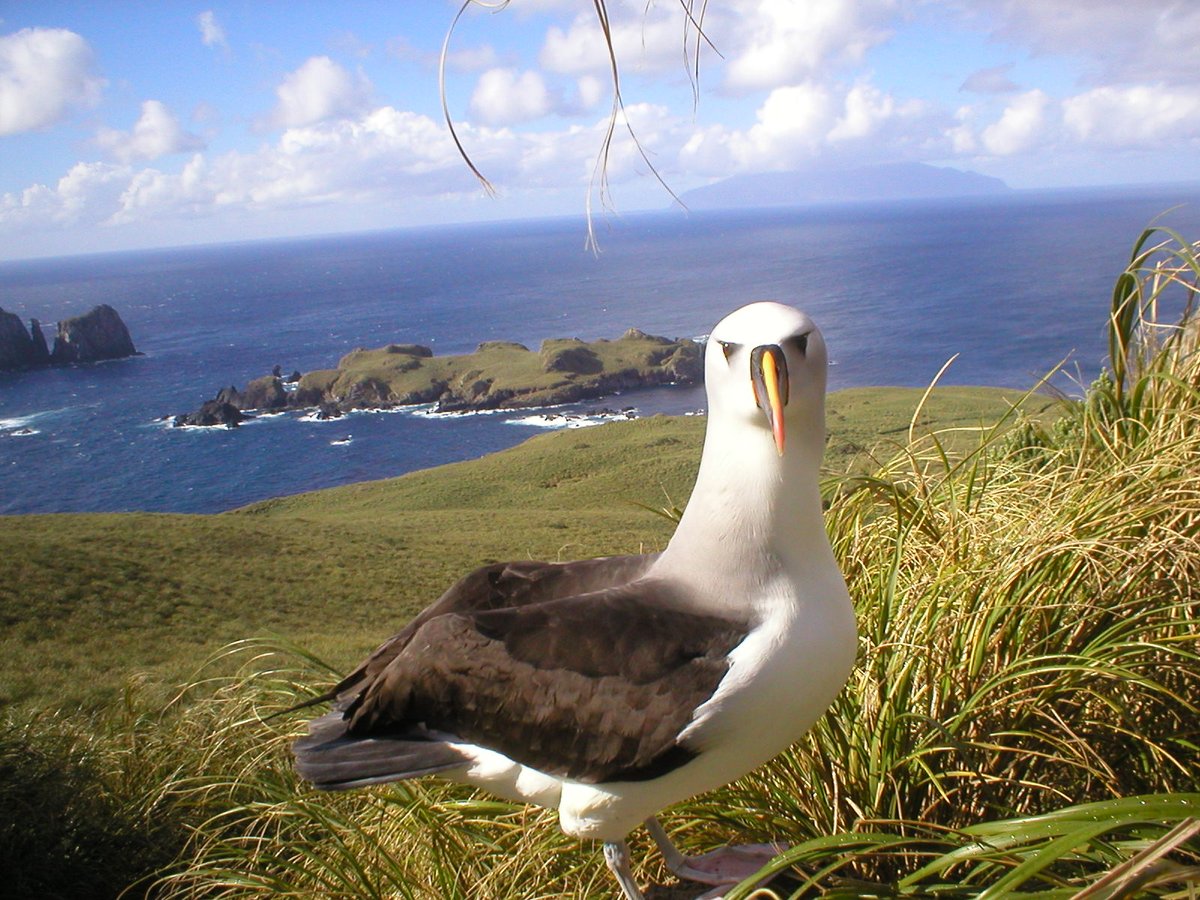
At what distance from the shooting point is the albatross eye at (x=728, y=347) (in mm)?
2568

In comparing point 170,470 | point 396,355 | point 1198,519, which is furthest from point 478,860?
point 396,355

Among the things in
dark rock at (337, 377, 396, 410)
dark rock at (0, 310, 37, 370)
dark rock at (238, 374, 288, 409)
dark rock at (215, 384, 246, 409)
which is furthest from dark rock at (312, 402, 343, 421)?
dark rock at (0, 310, 37, 370)

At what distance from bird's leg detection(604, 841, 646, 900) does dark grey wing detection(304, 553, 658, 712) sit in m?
0.82

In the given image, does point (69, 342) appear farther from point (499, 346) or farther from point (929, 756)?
point (929, 756)

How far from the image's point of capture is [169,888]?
421cm

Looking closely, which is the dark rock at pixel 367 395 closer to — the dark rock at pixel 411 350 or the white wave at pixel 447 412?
the white wave at pixel 447 412

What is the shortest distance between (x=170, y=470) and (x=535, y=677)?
80670 millimetres

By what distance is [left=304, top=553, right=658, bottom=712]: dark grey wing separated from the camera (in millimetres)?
3232

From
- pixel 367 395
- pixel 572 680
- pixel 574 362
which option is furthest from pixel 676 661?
pixel 367 395

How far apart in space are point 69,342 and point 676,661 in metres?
139

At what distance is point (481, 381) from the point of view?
92.9 m

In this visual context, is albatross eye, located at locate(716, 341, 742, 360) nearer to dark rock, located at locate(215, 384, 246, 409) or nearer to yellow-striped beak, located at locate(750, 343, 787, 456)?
yellow-striped beak, located at locate(750, 343, 787, 456)

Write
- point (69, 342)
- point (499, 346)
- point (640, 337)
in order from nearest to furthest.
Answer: point (640, 337) < point (499, 346) < point (69, 342)

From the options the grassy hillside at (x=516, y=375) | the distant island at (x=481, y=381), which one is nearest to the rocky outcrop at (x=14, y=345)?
the distant island at (x=481, y=381)
